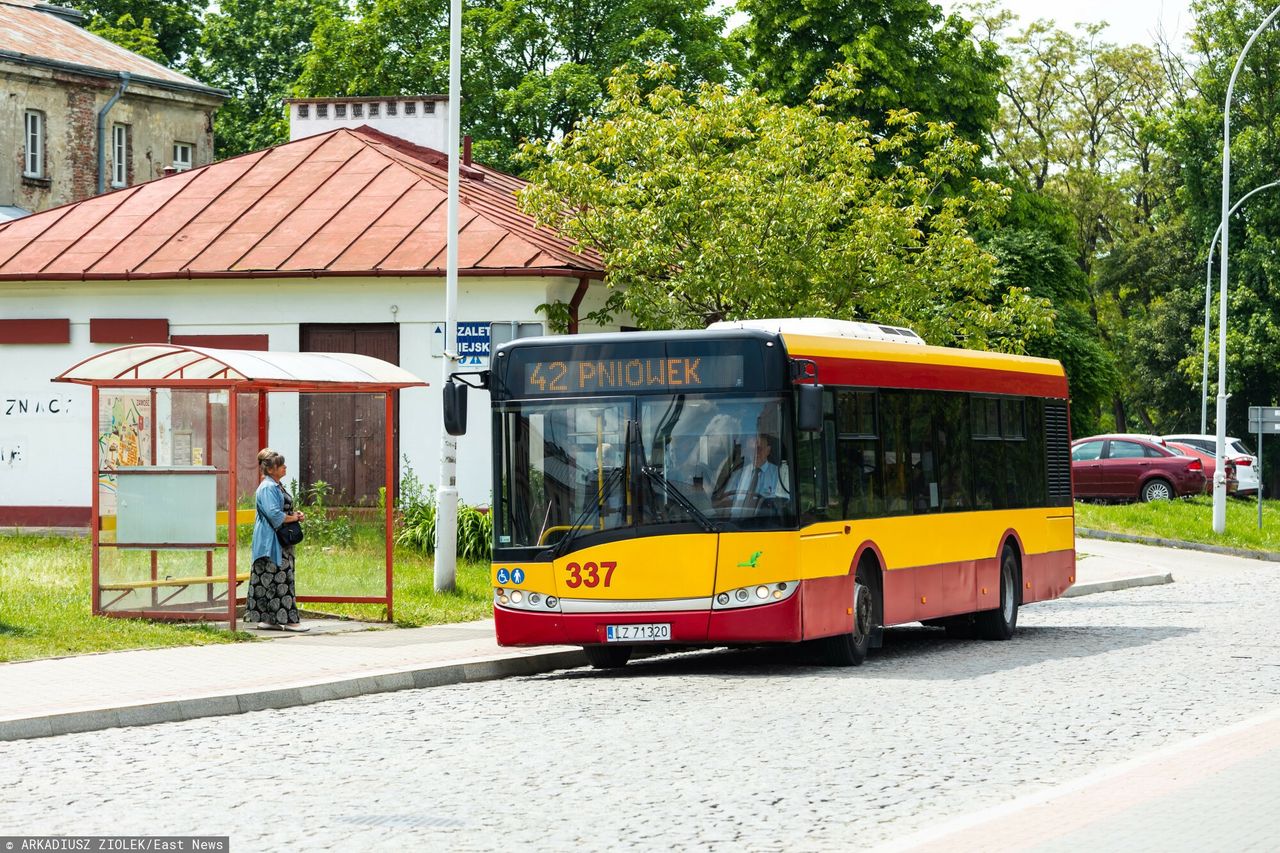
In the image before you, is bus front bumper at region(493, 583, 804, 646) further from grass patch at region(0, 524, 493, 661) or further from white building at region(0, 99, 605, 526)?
white building at region(0, 99, 605, 526)

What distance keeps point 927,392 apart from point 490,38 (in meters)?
37.0

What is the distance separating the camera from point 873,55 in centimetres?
4572

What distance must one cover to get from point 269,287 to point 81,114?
26.3 m

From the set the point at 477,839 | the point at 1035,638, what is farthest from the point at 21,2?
the point at 477,839

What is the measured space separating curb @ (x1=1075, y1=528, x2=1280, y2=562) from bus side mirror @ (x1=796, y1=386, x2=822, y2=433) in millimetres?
24042

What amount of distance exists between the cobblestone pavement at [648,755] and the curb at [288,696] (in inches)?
7.1

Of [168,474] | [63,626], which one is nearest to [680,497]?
[168,474]

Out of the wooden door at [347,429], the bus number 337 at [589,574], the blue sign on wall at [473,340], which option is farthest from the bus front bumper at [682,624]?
the blue sign on wall at [473,340]

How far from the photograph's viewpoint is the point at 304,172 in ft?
107

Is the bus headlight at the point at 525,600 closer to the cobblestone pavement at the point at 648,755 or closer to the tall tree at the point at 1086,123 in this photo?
the cobblestone pavement at the point at 648,755

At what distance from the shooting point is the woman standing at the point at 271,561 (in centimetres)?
1702

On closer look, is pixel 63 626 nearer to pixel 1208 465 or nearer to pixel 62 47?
pixel 1208 465

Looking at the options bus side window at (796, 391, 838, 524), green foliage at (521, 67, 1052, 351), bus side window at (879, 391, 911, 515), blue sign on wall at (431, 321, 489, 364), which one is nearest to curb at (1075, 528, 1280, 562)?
green foliage at (521, 67, 1052, 351)

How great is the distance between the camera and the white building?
1113 inches
